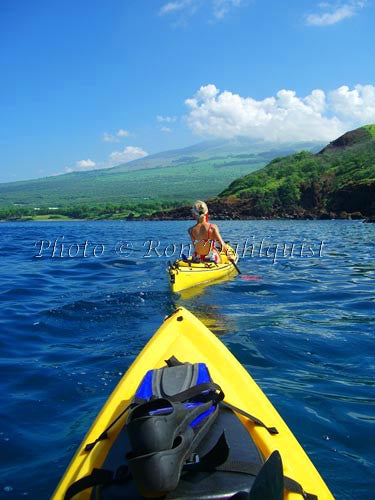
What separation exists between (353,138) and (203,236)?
113009 mm

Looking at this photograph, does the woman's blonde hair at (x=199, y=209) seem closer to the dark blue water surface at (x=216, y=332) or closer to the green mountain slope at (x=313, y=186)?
the dark blue water surface at (x=216, y=332)

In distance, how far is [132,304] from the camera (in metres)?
9.48

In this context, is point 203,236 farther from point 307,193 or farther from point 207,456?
point 307,193

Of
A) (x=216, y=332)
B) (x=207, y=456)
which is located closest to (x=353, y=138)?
(x=216, y=332)

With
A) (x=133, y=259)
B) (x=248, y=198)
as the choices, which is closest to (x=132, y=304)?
(x=133, y=259)

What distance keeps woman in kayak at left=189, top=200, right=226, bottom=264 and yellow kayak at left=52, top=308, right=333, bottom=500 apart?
6.72 m

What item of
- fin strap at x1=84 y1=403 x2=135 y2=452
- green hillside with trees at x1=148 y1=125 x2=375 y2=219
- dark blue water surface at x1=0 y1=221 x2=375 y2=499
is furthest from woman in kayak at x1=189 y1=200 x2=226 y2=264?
green hillside with trees at x1=148 y1=125 x2=375 y2=219

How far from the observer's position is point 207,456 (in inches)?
101

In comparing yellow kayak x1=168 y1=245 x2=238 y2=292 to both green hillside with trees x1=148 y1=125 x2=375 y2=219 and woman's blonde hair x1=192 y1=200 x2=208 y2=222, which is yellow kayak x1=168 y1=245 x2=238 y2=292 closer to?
woman's blonde hair x1=192 y1=200 x2=208 y2=222

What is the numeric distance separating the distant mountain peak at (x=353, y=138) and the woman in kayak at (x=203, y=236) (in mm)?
107609

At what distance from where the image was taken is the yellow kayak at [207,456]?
2236 millimetres

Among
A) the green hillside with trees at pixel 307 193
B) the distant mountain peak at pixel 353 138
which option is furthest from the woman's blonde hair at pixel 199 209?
the distant mountain peak at pixel 353 138

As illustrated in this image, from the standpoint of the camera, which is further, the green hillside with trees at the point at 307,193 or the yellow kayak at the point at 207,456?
the green hillside with trees at the point at 307,193

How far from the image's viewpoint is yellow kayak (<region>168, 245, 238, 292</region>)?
10.5m
